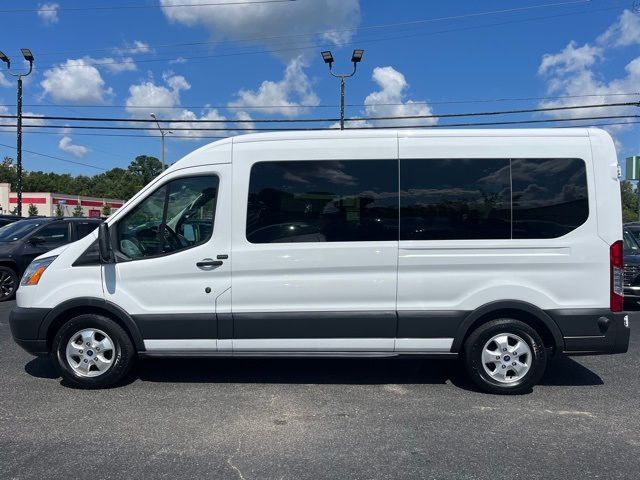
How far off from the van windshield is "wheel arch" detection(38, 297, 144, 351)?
21.2 ft

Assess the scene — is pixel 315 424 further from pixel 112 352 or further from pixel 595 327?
pixel 595 327

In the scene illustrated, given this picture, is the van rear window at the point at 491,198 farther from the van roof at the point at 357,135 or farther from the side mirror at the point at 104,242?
the side mirror at the point at 104,242

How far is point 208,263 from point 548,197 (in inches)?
126

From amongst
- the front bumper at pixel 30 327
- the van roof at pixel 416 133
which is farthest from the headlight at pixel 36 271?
the van roof at pixel 416 133

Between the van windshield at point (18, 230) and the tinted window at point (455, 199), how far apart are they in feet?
29.1

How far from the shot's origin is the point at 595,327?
4.57m

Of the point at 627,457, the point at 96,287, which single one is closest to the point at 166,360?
the point at 96,287

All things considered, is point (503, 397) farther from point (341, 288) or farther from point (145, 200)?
point (145, 200)

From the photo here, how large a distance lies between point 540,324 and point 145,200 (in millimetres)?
3912

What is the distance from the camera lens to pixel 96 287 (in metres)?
4.73

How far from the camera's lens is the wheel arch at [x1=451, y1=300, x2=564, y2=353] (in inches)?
180

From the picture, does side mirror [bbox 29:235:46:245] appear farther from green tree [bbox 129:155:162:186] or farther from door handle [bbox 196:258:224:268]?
green tree [bbox 129:155:162:186]

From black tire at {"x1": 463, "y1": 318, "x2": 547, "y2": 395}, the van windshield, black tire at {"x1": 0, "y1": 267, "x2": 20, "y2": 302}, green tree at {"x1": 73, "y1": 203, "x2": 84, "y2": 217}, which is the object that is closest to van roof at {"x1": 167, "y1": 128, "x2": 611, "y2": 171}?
black tire at {"x1": 463, "y1": 318, "x2": 547, "y2": 395}

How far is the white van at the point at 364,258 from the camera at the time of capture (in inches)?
180
